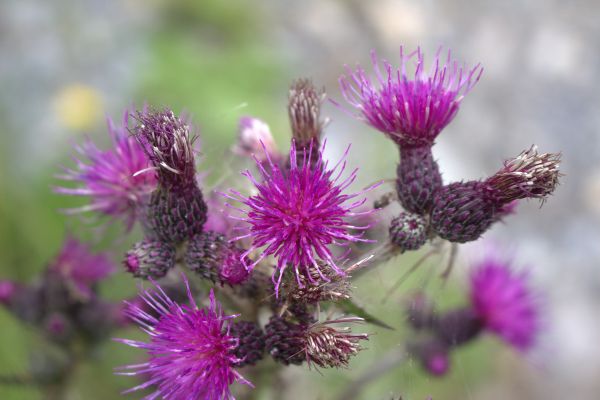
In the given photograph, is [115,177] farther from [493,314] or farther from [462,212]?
[493,314]

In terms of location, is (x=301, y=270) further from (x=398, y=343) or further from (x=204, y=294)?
(x=398, y=343)

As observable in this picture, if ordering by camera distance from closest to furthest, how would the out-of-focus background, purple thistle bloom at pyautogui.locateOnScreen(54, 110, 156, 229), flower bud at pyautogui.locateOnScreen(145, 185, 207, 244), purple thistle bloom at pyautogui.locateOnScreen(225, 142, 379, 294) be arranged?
purple thistle bloom at pyautogui.locateOnScreen(225, 142, 379, 294)
flower bud at pyautogui.locateOnScreen(145, 185, 207, 244)
purple thistle bloom at pyautogui.locateOnScreen(54, 110, 156, 229)
the out-of-focus background

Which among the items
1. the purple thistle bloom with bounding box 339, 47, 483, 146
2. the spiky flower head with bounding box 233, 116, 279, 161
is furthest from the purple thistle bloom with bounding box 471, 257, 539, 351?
the spiky flower head with bounding box 233, 116, 279, 161

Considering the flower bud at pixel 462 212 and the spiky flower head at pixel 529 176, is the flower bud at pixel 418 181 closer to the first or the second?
the flower bud at pixel 462 212

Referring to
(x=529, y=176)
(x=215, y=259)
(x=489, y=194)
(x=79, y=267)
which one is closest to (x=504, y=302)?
(x=489, y=194)

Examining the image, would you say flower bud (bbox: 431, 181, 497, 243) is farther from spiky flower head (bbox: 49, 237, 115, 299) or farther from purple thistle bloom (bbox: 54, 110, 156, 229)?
spiky flower head (bbox: 49, 237, 115, 299)
